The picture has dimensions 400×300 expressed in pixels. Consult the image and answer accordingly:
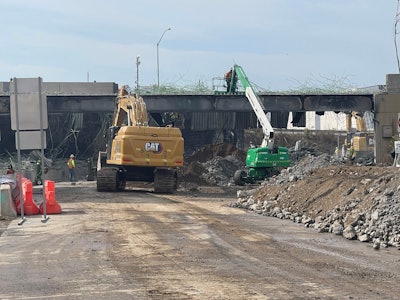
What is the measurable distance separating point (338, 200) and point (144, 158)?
13.6 metres

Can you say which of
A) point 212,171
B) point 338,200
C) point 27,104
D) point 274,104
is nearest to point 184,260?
point 338,200

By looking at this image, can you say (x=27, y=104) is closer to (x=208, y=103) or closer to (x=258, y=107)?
(x=258, y=107)

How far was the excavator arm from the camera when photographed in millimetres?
38188

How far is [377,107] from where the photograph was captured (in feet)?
169

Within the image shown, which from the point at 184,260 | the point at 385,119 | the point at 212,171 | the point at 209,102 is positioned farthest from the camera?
the point at 209,102

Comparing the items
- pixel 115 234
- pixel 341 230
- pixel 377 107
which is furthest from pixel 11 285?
pixel 377 107

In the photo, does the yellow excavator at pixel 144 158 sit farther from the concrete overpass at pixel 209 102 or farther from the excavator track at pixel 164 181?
the concrete overpass at pixel 209 102

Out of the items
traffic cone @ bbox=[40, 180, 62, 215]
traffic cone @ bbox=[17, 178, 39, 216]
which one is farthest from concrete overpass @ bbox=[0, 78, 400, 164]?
traffic cone @ bbox=[17, 178, 39, 216]

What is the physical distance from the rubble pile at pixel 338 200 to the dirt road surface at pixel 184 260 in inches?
20.6

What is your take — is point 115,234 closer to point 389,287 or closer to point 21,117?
point 21,117

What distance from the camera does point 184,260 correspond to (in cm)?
1345

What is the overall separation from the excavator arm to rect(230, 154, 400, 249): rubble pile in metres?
6.31

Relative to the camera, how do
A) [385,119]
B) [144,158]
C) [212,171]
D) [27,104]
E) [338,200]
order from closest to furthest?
[27,104]
[338,200]
[144,158]
[212,171]
[385,119]

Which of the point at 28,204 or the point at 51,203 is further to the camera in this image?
the point at 51,203
